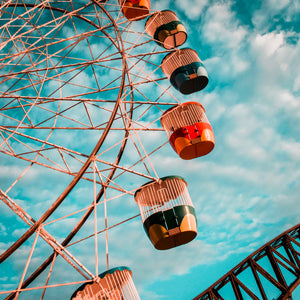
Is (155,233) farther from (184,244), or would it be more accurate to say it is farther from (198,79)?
(198,79)

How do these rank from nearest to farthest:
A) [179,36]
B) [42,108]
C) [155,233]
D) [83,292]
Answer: [83,292] → [155,233] → [42,108] → [179,36]

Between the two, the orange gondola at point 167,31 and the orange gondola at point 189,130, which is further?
the orange gondola at point 167,31

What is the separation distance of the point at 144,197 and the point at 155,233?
103 cm

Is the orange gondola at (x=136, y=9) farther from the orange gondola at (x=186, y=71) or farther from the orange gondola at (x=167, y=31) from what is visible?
the orange gondola at (x=186, y=71)

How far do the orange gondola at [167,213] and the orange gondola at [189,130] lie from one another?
1694 millimetres

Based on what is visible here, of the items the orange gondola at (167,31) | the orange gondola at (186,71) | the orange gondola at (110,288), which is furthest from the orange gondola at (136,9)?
the orange gondola at (110,288)

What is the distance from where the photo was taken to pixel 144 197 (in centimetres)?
953

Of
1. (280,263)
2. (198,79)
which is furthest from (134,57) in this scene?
(280,263)

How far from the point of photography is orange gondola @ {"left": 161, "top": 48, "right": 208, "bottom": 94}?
12703 millimetres

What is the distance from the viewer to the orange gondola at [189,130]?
1104cm

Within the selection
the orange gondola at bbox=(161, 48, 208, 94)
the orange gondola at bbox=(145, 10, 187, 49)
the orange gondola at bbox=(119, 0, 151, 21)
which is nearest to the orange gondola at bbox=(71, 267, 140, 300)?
the orange gondola at bbox=(161, 48, 208, 94)

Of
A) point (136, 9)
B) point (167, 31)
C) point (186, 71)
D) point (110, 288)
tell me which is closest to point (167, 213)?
point (110, 288)

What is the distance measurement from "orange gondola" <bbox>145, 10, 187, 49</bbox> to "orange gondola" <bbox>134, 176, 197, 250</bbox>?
7297mm

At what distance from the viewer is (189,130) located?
11.1 m
